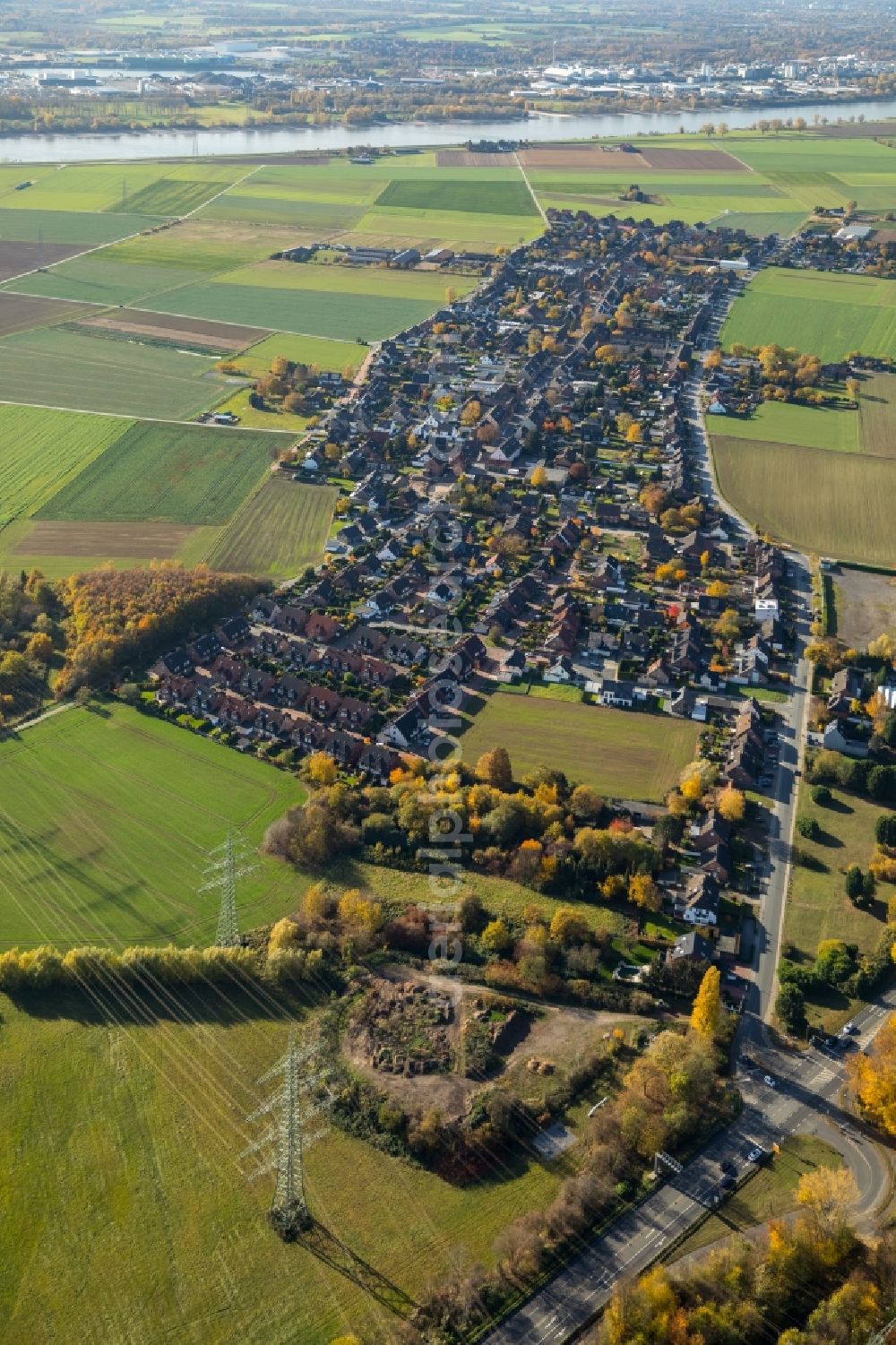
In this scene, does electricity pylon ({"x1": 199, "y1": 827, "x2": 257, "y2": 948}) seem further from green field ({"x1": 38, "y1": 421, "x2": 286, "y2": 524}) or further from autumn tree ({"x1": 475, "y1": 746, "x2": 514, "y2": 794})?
green field ({"x1": 38, "y1": 421, "x2": 286, "y2": 524})

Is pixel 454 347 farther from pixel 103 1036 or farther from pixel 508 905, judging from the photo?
pixel 103 1036

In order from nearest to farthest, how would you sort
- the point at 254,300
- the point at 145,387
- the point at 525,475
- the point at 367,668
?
1. the point at 367,668
2. the point at 525,475
3. the point at 145,387
4. the point at 254,300

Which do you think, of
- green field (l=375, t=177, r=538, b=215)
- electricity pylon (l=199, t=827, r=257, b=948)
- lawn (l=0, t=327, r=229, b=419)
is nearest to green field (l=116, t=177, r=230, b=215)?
green field (l=375, t=177, r=538, b=215)

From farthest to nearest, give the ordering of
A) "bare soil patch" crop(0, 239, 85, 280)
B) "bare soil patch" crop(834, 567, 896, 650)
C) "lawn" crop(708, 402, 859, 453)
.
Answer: "bare soil patch" crop(0, 239, 85, 280)
"lawn" crop(708, 402, 859, 453)
"bare soil patch" crop(834, 567, 896, 650)

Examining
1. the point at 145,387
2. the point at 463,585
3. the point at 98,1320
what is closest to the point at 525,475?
the point at 463,585

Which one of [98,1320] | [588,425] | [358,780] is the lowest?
[98,1320]
